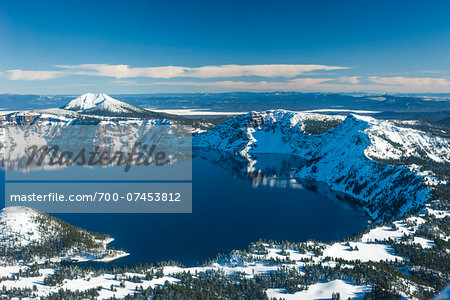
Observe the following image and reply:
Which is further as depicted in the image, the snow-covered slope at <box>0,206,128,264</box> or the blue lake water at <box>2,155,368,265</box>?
the blue lake water at <box>2,155,368,265</box>

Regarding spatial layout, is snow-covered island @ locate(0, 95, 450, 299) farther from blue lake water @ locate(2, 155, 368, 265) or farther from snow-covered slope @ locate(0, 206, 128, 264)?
blue lake water @ locate(2, 155, 368, 265)

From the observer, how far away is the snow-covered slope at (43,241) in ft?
407

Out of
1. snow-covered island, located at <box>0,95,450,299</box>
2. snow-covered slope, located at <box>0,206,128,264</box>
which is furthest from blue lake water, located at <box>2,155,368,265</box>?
snow-covered island, located at <box>0,95,450,299</box>

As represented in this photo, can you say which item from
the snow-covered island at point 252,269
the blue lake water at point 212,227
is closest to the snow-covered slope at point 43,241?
the snow-covered island at point 252,269

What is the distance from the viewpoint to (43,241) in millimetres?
131875

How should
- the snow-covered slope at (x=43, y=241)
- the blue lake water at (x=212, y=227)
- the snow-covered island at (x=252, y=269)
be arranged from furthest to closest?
the blue lake water at (x=212, y=227) < the snow-covered slope at (x=43, y=241) < the snow-covered island at (x=252, y=269)

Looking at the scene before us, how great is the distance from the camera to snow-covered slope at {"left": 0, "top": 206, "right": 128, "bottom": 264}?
124062 millimetres

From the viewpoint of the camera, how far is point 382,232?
472 ft

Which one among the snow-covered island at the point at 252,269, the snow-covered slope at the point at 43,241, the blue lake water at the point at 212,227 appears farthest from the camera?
the blue lake water at the point at 212,227

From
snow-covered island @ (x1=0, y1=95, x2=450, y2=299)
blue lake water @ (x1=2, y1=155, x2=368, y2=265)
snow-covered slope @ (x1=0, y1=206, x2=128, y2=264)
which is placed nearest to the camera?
snow-covered island @ (x1=0, y1=95, x2=450, y2=299)

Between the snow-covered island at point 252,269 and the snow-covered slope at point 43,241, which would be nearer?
the snow-covered island at point 252,269

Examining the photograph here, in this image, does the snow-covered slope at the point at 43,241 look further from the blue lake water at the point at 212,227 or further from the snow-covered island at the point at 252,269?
the blue lake water at the point at 212,227

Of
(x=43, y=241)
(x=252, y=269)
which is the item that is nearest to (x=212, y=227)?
(x=252, y=269)

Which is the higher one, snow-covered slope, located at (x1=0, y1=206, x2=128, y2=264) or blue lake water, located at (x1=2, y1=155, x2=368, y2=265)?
snow-covered slope, located at (x1=0, y1=206, x2=128, y2=264)
